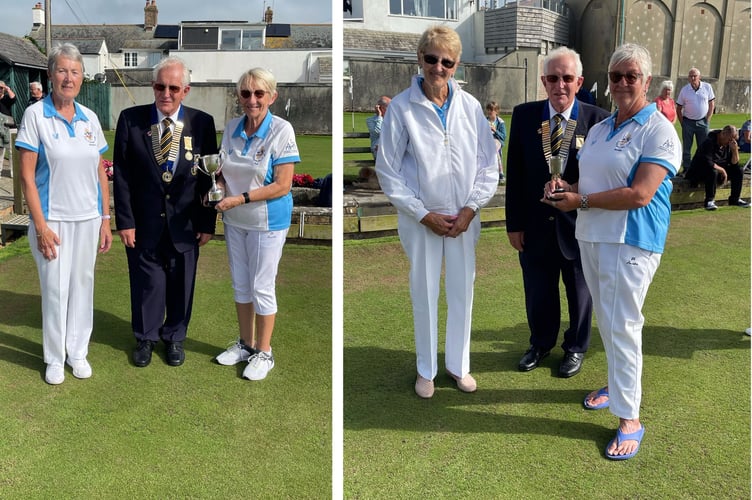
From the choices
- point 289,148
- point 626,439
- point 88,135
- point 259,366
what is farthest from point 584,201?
point 88,135

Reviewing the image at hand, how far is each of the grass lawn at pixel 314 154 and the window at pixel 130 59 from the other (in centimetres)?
33

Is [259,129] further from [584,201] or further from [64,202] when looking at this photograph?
[584,201]

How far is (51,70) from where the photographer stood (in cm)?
207

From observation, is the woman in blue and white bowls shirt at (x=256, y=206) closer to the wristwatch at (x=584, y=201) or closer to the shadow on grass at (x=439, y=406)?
the shadow on grass at (x=439, y=406)

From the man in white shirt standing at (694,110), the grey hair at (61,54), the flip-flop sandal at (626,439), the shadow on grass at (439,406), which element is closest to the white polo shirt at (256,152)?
the grey hair at (61,54)

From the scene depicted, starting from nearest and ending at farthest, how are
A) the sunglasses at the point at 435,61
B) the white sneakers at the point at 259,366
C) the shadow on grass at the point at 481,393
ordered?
the sunglasses at the point at 435,61 → the shadow on grass at the point at 481,393 → the white sneakers at the point at 259,366

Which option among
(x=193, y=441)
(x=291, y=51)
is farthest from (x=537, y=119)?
(x=193, y=441)

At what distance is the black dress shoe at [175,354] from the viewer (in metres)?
2.66

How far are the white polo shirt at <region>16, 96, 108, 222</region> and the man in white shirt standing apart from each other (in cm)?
415

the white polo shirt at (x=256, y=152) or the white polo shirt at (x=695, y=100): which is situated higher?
the white polo shirt at (x=695, y=100)

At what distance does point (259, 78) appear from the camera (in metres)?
2.29

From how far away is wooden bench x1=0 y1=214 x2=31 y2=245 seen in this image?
9.50ft

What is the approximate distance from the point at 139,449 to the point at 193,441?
Answer: 0.17m

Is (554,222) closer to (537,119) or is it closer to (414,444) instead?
(537,119)
